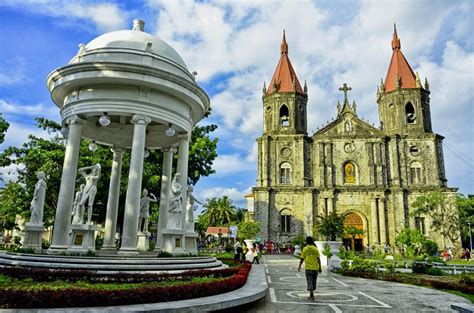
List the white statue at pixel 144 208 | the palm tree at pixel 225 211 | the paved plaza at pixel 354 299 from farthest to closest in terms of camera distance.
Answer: the palm tree at pixel 225 211
the white statue at pixel 144 208
the paved plaza at pixel 354 299

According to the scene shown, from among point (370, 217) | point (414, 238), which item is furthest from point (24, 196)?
point (370, 217)

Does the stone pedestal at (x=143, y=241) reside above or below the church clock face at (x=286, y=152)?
below

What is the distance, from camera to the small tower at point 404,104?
3919 cm

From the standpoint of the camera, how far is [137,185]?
9992 millimetres

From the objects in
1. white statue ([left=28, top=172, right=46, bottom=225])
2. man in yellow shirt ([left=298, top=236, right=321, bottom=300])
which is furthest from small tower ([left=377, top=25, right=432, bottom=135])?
white statue ([left=28, top=172, right=46, bottom=225])

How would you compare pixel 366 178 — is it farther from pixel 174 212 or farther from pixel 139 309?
pixel 139 309

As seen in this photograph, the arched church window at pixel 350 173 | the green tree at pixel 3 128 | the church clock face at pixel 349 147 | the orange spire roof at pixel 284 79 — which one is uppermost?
the orange spire roof at pixel 284 79

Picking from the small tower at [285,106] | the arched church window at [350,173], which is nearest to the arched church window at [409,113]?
the arched church window at [350,173]

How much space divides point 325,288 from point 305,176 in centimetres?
2927

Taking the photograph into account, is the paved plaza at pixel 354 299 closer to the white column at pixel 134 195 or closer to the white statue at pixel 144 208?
the white column at pixel 134 195

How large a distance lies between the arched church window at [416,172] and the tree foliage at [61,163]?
26.5 meters

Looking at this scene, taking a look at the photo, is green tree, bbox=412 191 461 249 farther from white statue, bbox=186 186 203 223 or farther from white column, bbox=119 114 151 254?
white column, bbox=119 114 151 254

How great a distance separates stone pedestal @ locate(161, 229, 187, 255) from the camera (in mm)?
10578

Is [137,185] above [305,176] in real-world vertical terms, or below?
below
